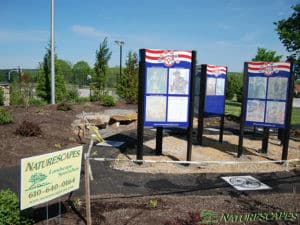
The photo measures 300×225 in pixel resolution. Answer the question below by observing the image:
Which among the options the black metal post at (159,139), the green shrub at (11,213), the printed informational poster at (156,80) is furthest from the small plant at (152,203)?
the black metal post at (159,139)

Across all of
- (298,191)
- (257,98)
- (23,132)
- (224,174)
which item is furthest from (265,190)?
(23,132)

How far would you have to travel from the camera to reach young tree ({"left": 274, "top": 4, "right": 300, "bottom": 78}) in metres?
11.3

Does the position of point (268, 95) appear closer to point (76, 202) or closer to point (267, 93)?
point (267, 93)

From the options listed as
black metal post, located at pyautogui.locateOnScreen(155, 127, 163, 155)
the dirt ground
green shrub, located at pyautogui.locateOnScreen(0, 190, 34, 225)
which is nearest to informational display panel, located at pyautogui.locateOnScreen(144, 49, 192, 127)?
black metal post, located at pyautogui.locateOnScreen(155, 127, 163, 155)

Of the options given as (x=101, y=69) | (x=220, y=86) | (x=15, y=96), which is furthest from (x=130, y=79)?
(x=220, y=86)

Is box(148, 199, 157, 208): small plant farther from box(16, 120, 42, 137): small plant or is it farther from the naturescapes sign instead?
box(16, 120, 42, 137): small plant

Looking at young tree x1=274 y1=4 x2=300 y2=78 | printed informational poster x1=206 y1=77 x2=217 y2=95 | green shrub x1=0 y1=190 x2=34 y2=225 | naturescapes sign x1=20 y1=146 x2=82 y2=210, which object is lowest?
green shrub x1=0 y1=190 x2=34 y2=225

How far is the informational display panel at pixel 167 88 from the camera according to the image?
26.8 feet

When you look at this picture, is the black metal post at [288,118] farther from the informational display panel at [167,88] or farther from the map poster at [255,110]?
the informational display panel at [167,88]

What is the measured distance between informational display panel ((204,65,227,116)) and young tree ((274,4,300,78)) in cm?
258

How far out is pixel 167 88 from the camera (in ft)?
27.3

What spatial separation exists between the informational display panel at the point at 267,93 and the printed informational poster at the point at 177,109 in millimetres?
2449

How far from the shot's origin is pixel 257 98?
952 centimetres

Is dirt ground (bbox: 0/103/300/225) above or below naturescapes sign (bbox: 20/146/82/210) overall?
below
